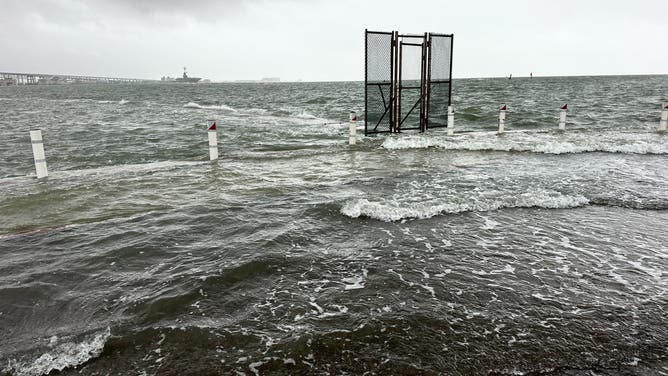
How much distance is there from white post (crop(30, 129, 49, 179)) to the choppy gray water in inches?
12.2

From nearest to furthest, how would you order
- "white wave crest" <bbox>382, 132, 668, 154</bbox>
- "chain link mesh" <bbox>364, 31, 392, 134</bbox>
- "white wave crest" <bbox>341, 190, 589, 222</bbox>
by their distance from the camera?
"white wave crest" <bbox>341, 190, 589, 222</bbox>
"white wave crest" <bbox>382, 132, 668, 154</bbox>
"chain link mesh" <bbox>364, 31, 392, 134</bbox>

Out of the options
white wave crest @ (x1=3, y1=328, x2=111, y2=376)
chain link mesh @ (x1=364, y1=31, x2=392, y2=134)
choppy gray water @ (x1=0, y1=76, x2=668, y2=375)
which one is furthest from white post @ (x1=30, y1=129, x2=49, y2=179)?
chain link mesh @ (x1=364, y1=31, x2=392, y2=134)

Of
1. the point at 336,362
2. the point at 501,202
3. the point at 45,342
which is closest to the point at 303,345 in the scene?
the point at 336,362

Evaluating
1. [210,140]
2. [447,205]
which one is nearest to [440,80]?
[210,140]

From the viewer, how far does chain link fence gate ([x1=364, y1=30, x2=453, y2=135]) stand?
15867 mm

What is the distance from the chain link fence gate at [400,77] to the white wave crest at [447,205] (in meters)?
8.58

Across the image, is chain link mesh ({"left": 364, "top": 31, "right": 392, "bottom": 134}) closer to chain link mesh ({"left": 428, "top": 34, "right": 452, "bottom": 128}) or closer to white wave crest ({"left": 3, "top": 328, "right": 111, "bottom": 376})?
chain link mesh ({"left": 428, "top": 34, "right": 452, "bottom": 128})

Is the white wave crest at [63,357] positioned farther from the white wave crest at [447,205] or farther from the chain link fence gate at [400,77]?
the chain link fence gate at [400,77]

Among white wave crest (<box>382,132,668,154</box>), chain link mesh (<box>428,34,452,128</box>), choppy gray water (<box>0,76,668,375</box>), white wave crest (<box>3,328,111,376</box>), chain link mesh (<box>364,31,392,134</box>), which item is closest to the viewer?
white wave crest (<box>3,328,111,376</box>)

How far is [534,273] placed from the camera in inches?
Answer: 198

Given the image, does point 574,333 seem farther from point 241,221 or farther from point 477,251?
point 241,221

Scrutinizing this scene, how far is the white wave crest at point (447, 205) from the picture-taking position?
7.30 metres

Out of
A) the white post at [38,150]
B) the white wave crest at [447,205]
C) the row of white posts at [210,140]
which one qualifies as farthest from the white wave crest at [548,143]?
the white post at [38,150]

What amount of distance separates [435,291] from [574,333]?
132cm
